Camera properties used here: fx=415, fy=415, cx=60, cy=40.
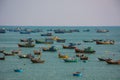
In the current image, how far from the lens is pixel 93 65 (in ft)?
77.0

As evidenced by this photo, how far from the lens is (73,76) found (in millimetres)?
19547

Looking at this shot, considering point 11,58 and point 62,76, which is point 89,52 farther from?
point 62,76

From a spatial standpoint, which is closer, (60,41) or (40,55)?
(40,55)

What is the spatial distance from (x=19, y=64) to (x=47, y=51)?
731 centimetres

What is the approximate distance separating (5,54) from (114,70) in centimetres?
897

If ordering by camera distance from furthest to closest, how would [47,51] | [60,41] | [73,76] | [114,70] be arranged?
[60,41]
[47,51]
[114,70]
[73,76]

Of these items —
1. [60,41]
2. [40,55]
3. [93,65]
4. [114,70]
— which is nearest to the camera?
[114,70]

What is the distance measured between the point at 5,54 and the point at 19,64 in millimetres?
4360

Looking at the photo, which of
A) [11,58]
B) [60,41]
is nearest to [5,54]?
[11,58]

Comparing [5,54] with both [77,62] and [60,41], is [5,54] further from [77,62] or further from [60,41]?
[60,41]

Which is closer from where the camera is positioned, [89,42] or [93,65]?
[93,65]

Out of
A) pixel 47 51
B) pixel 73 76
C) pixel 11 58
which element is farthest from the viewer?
pixel 47 51

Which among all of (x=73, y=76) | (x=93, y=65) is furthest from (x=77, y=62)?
(x=73, y=76)

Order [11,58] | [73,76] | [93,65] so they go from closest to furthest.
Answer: [73,76], [93,65], [11,58]
